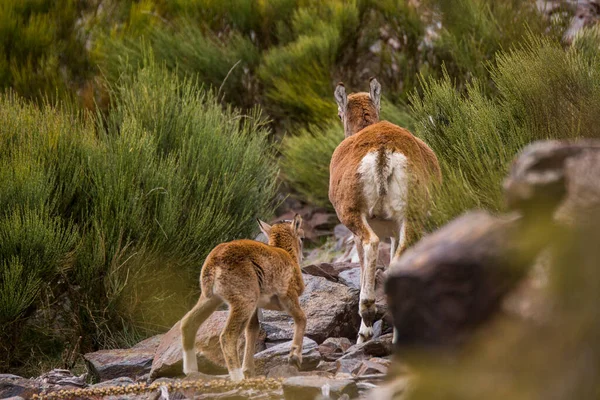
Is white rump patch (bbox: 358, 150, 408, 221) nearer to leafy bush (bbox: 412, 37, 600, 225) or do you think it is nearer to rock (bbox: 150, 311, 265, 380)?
leafy bush (bbox: 412, 37, 600, 225)

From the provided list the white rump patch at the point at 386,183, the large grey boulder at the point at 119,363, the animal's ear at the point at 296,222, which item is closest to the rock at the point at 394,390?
the white rump patch at the point at 386,183

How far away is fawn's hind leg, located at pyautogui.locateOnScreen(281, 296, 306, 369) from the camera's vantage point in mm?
6543

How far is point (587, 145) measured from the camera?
3.26 m

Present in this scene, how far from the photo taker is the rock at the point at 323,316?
25.7 ft

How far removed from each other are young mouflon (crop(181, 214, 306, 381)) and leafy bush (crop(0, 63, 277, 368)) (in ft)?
9.01

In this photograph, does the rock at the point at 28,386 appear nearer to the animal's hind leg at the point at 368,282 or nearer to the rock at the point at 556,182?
the animal's hind leg at the point at 368,282

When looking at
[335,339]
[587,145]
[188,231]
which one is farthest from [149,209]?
[587,145]

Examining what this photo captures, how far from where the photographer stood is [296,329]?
21.6 ft

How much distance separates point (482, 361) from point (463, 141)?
5.27 m

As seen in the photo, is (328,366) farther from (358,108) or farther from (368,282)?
(358,108)

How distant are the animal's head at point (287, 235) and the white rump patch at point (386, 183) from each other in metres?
0.58

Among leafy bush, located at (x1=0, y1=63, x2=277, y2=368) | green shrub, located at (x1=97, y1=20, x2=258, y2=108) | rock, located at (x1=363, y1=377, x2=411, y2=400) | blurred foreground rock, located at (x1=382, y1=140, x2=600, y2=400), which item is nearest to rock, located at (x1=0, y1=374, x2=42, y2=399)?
leafy bush, located at (x1=0, y1=63, x2=277, y2=368)

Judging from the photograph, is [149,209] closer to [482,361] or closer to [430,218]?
[430,218]

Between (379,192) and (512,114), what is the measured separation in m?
1.83
